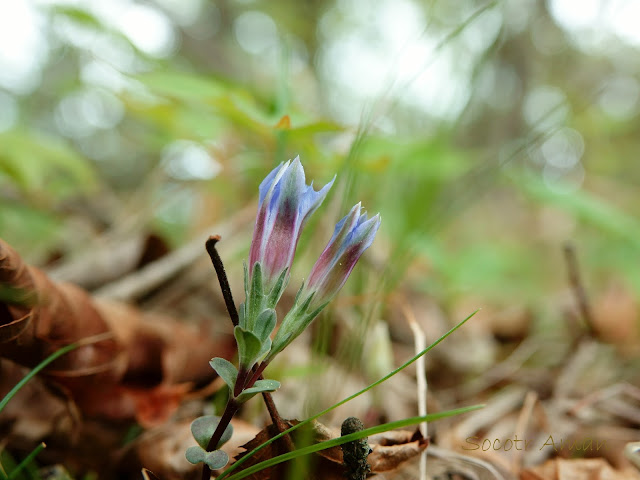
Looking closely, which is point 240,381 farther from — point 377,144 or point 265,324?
point 377,144

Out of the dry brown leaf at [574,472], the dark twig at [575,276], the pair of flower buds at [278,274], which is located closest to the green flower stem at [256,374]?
the pair of flower buds at [278,274]

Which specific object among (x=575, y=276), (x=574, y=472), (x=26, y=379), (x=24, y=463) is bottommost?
(x=574, y=472)

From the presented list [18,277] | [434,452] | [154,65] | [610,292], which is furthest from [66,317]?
[610,292]

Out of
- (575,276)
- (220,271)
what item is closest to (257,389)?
(220,271)

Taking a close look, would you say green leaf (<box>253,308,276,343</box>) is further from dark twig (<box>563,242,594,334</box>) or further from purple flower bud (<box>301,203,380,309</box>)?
dark twig (<box>563,242,594,334</box>)

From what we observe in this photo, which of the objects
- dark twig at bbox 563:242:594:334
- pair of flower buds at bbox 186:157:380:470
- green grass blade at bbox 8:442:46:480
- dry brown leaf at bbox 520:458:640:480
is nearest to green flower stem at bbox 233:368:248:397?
pair of flower buds at bbox 186:157:380:470
